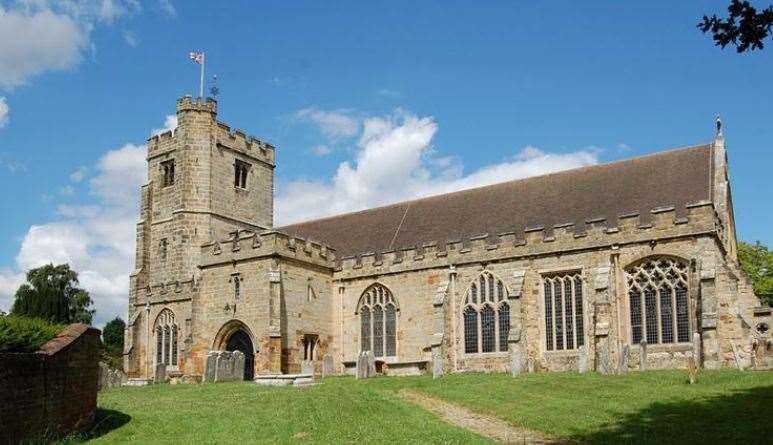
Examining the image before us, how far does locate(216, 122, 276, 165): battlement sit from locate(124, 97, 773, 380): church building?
45 cm

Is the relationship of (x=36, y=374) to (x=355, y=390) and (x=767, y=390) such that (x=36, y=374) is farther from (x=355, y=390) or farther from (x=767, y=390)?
(x=767, y=390)

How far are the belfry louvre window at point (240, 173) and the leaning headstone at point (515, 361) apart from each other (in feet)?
63.8

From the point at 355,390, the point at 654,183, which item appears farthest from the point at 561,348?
the point at 355,390

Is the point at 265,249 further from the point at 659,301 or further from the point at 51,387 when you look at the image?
the point at 51,387

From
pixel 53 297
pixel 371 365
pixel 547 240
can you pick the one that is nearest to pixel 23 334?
pixel 371 365

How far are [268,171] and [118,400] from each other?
75.6 feet

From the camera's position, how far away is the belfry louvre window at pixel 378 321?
31.6 metres

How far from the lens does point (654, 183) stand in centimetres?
2927

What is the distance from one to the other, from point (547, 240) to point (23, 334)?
19221mm

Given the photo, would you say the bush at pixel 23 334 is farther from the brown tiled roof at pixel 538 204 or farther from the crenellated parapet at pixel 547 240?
the brown tiled roof at pixel 538 204

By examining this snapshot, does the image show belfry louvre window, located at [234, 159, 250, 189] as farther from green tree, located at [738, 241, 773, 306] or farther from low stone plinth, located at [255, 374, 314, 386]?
green tree, located at [738, 241, 773, 306]

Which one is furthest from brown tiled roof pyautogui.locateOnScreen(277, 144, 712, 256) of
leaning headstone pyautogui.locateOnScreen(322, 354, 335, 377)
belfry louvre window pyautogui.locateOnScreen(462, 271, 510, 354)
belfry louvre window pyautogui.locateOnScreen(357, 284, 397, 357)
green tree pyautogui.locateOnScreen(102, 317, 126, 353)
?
green tree pyautogui.locateOnScreen(102, 317, 126, 353)

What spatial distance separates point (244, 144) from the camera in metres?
40.6

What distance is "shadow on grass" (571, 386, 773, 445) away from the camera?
1258 cm
